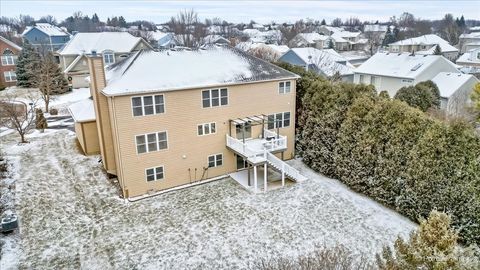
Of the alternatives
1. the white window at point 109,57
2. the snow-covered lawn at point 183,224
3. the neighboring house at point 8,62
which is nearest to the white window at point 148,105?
the snow-covered lawn at point 183,224

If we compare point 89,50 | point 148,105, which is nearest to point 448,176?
point 148,105

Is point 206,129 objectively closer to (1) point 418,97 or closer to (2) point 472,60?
(1) point 418,97

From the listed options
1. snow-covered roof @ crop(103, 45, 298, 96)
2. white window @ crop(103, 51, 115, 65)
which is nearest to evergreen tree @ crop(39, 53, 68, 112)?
white window @ crop(103, 51, 115, 65)

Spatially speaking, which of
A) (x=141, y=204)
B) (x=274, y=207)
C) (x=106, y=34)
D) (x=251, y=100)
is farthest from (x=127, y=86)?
(x=106, y=34)

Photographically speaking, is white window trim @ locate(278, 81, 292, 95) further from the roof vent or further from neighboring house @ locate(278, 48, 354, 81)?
neighboring house @ locate(278, 48, 354, 81)

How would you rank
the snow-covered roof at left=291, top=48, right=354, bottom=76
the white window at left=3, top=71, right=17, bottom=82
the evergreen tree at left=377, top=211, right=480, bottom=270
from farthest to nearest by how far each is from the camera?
Answer: the white window at left=3, top=71, right=17, bottom=82 → the snow-covered roof at left=291, top=48, right=354, bottom=76 → the evergreen tree at left=377, top=211, right=480, bottom=270

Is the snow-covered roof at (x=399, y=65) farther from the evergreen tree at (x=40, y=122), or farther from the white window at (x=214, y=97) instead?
the evergreen tree at (x=40, y=122)

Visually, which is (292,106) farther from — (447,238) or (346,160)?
(447,238)
